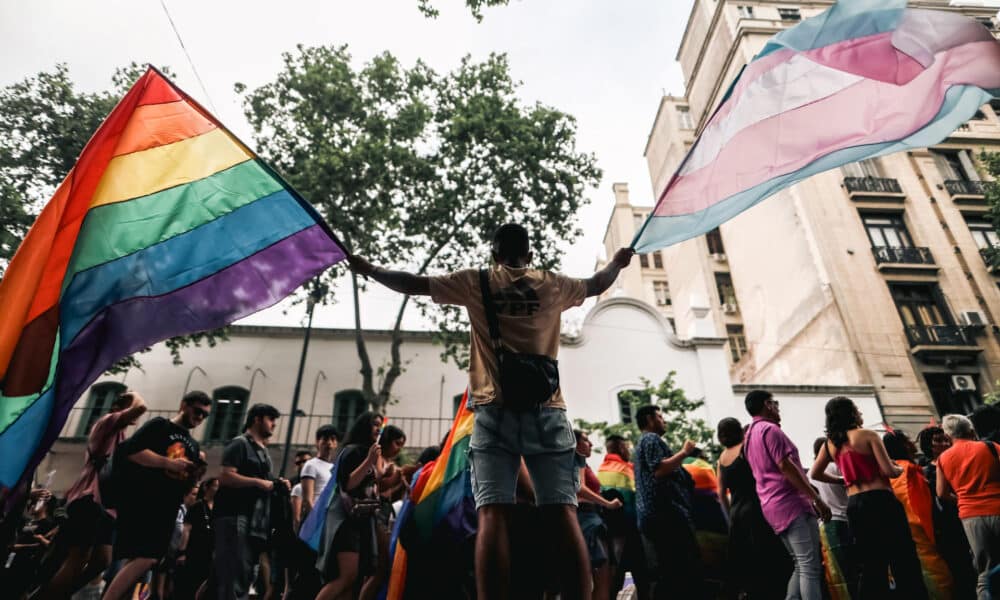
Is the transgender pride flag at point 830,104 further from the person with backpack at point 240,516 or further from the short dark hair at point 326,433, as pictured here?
the short dark hair at point 326,433

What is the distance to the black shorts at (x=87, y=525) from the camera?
3.99 meters

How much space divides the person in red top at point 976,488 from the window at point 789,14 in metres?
28.5

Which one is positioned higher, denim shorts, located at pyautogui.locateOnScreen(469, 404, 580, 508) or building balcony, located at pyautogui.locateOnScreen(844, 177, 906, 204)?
building balcony, located at pyautogui.locateOnScreen(844, 177, 906, 204)

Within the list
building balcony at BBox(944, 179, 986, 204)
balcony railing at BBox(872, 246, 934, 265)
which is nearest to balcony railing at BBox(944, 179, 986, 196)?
building balcony at BBox(944, 179, 986, 204)

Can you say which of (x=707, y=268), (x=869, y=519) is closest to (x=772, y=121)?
(x=869, y=519)

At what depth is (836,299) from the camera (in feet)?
63.9

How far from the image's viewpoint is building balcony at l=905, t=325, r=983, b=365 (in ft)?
61.0

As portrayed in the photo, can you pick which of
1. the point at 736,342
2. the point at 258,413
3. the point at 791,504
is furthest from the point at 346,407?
the point at 791,504

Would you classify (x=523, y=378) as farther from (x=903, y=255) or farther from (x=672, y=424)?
(x=903, y=255)

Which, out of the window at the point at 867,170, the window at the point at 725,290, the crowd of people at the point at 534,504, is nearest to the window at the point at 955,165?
the window at the point at 867,170

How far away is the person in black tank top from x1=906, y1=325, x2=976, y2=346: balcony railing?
1851 centimetres

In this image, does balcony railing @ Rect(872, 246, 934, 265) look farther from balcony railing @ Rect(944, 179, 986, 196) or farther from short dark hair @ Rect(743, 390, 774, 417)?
short dark hair @ Rect(743, 390, 774, 417)

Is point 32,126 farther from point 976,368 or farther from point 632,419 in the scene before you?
point 976,368

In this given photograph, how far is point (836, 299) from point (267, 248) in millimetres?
20936
